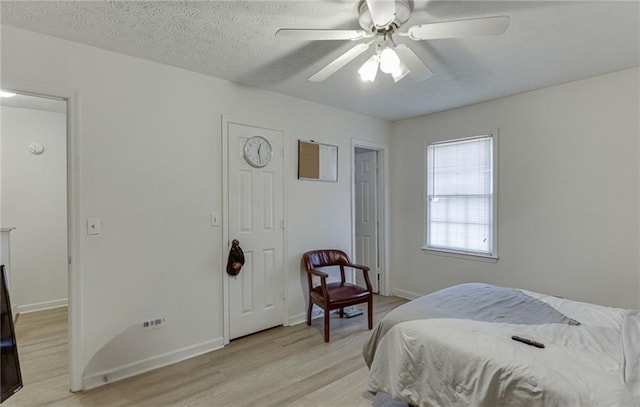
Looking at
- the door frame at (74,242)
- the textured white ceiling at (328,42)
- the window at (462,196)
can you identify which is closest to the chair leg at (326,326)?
the window at (462,196)

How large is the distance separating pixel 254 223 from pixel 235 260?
416 mm

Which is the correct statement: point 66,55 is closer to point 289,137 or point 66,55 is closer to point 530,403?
point 289,137

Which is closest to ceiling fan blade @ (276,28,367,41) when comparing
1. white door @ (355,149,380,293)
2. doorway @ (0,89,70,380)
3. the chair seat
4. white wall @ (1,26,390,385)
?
white wall @ (1,26,390,385)

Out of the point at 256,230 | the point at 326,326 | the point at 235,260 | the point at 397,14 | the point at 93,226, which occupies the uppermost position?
the point at 397,14

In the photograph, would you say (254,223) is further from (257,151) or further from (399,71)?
(399,71)

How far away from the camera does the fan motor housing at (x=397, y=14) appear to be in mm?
1709

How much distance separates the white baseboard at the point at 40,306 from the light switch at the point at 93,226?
2483 mm

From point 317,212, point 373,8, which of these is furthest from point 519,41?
point 317,212

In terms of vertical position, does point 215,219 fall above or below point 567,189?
below

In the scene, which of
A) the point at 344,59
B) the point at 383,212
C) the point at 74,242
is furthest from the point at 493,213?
the point at 74,242

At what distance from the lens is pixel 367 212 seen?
4.61 metres

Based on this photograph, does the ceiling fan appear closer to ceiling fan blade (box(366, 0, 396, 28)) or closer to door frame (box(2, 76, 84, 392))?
ceiling fan blade (box(366, 0, 396, 28))

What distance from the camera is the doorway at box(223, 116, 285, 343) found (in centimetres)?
301

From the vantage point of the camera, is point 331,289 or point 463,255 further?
point 463,255
